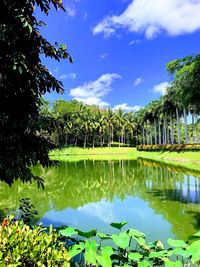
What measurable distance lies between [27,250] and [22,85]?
430cm

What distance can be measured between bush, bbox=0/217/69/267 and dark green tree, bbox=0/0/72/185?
7.92 feet

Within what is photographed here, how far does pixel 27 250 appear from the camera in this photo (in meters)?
4.23

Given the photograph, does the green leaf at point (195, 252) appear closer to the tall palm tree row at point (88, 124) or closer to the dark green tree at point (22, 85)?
the dark green tree at point (22, 85)

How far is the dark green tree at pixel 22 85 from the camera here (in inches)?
260

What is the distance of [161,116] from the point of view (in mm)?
77000

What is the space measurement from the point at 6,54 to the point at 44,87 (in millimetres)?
1252

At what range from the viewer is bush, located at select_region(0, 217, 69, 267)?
4084 millimetres

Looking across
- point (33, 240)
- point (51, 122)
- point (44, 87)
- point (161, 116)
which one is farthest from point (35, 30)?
point (161, 116)

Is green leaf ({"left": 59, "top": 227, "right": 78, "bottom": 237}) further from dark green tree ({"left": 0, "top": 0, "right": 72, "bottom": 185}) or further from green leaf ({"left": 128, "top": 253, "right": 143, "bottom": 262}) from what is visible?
dark green tree ({"left": 0, "top": 0, "right": 72, "bottom": 185})

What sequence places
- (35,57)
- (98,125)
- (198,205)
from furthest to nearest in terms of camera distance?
(98,125) < (198,205) < (35,57)

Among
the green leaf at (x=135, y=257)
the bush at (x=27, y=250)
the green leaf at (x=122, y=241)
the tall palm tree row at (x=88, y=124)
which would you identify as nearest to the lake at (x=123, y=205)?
the green leaf at (x=122, y=241)

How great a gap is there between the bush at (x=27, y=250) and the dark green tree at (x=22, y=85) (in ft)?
7.92

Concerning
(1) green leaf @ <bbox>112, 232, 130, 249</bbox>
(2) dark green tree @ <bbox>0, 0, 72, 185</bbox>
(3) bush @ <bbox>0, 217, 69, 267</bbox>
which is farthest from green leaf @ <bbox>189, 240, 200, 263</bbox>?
(2) dark green tree @ <bbox>0, 0, 72, 185</bbox>

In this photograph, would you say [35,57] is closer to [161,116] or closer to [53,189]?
[53,189]
